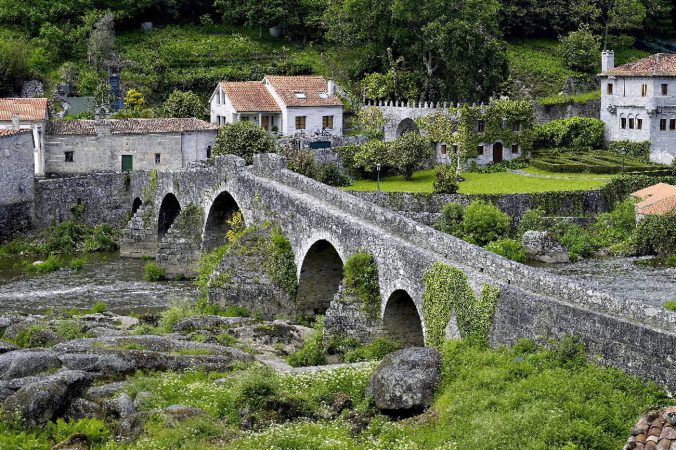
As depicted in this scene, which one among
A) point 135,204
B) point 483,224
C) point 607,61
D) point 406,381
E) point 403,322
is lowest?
point 406,381

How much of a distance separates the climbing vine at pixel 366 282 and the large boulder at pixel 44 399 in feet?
31.3

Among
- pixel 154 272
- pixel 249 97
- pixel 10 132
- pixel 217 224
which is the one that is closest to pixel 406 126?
pixel 249 97

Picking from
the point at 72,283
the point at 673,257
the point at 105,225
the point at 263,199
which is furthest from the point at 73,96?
the point at 673,257

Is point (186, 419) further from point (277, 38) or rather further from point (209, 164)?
point (277, 38)

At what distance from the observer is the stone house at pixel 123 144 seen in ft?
227

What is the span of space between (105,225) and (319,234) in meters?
26.8

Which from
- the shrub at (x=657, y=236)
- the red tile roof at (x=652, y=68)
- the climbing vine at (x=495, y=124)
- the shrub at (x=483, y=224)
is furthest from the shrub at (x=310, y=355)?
the red tile roof at (x=652, y=68)

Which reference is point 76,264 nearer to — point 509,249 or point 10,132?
point 10,132

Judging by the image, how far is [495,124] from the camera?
74375 millimetres

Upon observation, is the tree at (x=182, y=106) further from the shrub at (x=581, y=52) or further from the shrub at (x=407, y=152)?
the shrub at (x=581, y=52)

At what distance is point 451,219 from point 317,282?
15.2 m

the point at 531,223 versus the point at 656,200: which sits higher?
the point at 656,200

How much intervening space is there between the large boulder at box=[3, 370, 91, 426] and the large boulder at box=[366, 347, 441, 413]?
7255mm

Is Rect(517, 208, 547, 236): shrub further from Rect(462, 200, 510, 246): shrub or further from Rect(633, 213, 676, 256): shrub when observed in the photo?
Rect(633, 213, 676, 256): shrub
